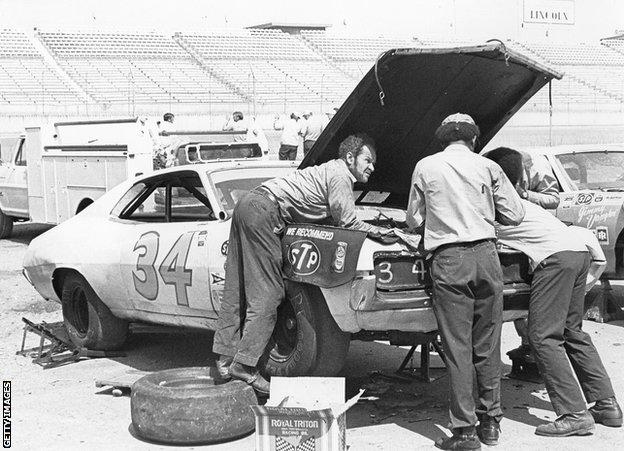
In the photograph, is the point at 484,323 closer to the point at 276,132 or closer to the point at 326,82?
the point at 276,132

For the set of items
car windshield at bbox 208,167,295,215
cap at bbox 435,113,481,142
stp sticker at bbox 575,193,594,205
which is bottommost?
stp sticker at bbox 575,193,594,205

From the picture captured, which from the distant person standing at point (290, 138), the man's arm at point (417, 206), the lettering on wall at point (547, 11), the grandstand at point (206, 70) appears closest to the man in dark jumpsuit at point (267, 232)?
the man's arm at point (417, 206)

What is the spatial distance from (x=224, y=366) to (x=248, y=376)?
197mm

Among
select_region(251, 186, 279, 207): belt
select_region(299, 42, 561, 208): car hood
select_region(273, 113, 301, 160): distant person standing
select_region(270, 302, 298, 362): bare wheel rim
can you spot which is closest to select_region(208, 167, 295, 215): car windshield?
select_region(299, 42, 561, 208): car hood

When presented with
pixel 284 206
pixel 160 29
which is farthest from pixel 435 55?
pixel 160 29

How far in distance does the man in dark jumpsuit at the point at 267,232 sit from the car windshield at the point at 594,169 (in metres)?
4.44

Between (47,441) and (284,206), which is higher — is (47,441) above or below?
below

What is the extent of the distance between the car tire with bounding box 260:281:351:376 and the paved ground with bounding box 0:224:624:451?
0.42 meters

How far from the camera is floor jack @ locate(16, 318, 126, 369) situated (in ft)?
24.6

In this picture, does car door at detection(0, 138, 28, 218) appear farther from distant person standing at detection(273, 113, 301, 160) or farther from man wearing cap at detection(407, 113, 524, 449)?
man wearing cap at detection(407, 113, 524, 449)

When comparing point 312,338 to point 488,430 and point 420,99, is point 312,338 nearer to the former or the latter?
point 488,430

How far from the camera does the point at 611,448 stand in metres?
5.20

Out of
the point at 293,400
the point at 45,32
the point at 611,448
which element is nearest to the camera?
the point at 293,400

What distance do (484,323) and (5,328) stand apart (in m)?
5.38
